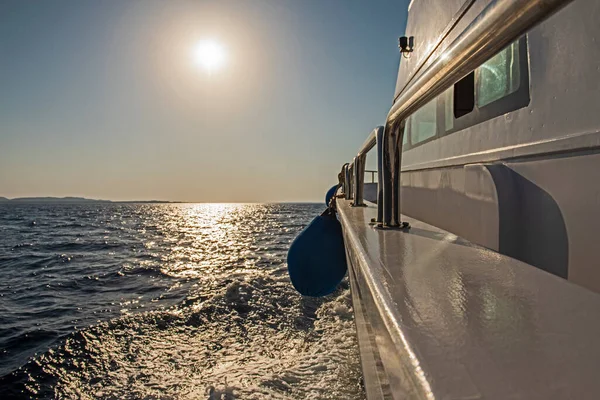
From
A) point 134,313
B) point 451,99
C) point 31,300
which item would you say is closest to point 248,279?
point 134,313

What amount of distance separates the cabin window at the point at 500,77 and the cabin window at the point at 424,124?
0.83m

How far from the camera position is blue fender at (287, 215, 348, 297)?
2916mm

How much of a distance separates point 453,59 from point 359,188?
2.62 meters

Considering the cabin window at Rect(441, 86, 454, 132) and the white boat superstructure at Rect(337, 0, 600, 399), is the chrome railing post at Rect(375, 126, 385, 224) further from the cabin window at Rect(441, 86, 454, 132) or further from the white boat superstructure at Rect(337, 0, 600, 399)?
the cabin window at Rect(441, 86, 454, 132)

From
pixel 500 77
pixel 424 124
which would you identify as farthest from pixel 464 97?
pixel 500 77

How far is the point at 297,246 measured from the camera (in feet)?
9.70

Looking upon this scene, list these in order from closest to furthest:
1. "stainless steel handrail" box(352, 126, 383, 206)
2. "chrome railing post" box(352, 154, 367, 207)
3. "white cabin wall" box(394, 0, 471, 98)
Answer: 1. "stainless steel handrail" box(352, 126, 383, 206)
2. "white cabin wall" box(394, 0, 471, 98)
3. "chrome railing post" box(352, 154, 367, 207)

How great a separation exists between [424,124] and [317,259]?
6.29 feet

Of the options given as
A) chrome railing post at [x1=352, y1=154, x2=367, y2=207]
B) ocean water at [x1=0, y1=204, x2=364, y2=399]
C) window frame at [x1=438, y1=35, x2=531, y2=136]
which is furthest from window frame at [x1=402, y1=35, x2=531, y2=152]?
ocean water at [x1=0, y1=204, x2=364, y2=399]

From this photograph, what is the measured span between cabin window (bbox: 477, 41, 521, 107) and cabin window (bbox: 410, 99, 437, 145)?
826 mm

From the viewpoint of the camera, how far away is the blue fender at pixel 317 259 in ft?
9.57

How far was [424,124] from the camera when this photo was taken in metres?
3.74

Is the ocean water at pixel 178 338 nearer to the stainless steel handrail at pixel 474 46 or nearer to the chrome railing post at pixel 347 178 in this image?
the chrome railing post at pixel 347 178

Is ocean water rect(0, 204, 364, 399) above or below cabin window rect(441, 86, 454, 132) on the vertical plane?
below
